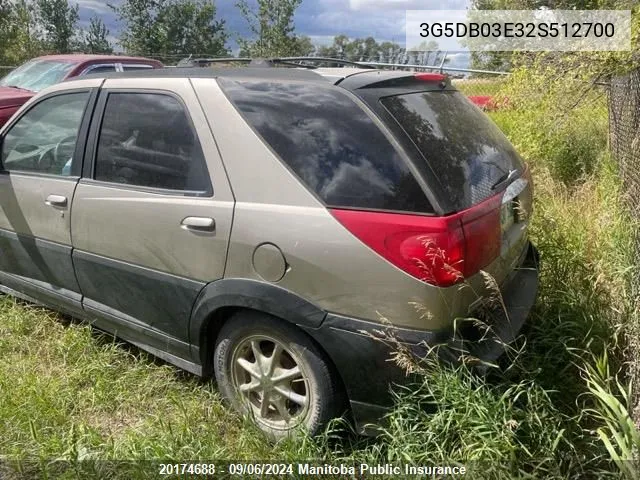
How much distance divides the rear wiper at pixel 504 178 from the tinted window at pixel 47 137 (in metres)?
2.35

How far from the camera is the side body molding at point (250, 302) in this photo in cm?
215

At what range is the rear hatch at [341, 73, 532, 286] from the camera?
202 cm

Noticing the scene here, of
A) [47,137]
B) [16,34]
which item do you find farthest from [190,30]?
[47,137]

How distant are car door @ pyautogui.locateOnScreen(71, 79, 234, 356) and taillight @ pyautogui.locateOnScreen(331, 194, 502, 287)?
66 cm

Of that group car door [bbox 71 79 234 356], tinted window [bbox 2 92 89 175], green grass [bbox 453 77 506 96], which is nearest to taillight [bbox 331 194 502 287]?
car door [bbox 71 79 234 356]

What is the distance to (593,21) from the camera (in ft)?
15.4

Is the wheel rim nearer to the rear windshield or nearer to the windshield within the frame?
the rear windshield

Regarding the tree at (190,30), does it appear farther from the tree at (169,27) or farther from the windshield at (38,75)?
the windshield at (38,75)

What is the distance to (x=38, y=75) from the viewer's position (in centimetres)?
746

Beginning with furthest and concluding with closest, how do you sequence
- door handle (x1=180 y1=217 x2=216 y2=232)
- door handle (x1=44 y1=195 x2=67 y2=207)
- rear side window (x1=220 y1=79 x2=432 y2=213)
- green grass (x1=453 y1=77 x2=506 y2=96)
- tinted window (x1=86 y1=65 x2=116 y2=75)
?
1. green grass (x1=453 y1=77 x2=506 y2=96)
2. tinted window (x1=86 y1=65 x2=116 y2=75)
3. door handle (x1=44 y1=195 x2=67 y2=207)
4. door handle (x1=180 y1=217 x2=216 y2=232)
5. rear side window (x1=220 y1=79 x2=432 y2=213)

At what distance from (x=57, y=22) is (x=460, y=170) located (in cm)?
2020

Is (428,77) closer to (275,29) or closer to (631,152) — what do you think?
(631,152)

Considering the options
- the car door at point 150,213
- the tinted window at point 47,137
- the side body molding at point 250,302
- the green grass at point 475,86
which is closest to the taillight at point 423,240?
the side body molding at point 250,302

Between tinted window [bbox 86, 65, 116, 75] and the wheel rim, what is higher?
tinted window [bbox 86, 65, 116, 75]
